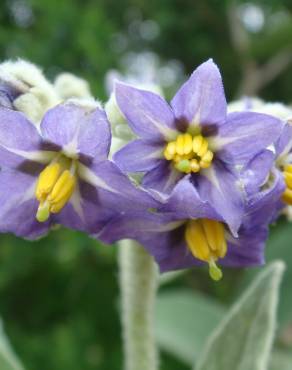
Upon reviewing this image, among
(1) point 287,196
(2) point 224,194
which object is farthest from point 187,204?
(1) point 287,196

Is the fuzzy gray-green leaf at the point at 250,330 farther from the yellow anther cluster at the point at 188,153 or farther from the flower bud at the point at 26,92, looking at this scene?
the flower bud at the point at 26,92

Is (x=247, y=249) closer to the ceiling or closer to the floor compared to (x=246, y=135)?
closer to the floor

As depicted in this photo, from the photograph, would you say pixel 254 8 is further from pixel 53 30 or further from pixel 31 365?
pixel 31 365

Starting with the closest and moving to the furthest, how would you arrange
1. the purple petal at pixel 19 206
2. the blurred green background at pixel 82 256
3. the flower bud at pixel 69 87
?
the purple petal at pixel 19 206 → the flower bud at pixel 69 87 → the blurred green background at pixel 82 256

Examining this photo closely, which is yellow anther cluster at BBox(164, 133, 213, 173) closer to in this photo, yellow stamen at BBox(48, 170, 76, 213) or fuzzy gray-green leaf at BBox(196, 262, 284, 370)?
yellow stamen at BBox(48, 170, 76, 213)

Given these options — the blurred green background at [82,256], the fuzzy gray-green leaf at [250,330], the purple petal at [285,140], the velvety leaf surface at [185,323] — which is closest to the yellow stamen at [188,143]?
the purple petal at [285,140]

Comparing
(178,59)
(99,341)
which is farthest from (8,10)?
(99,341)

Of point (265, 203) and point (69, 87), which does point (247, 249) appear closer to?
point (265, 203)

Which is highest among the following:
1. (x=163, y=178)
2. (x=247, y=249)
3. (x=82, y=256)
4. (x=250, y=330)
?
(x=163, y=178)
